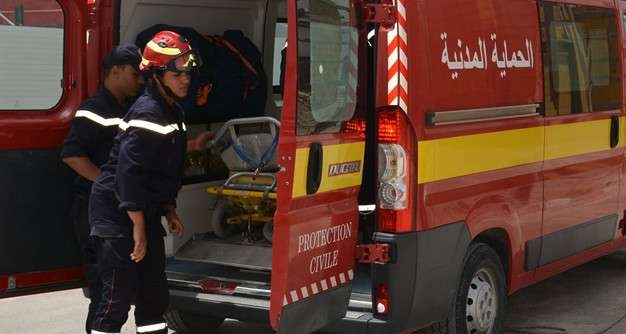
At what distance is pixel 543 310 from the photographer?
697 centimetres

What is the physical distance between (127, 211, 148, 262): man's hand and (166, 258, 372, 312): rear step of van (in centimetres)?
55

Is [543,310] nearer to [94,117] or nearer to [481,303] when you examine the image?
[481,303]

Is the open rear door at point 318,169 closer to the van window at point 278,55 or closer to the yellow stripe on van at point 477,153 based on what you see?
the yellow stripe on van at point 477,153

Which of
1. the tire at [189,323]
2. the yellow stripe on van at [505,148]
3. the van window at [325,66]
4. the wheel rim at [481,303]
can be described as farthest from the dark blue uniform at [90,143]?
the wheel rim at [481,303]

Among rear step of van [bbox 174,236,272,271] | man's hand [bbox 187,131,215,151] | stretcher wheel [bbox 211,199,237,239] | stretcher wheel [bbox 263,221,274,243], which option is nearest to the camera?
rear step of van [bbox 174,236,272,271]

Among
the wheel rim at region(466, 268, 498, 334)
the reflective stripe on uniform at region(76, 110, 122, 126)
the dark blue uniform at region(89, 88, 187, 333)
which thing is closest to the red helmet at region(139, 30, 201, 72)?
the dark blue uniform at region(89, 88, 187, 333)

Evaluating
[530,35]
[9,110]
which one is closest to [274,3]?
[530,35]

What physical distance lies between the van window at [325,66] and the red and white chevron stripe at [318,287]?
2.27ft

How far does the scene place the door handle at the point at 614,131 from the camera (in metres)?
6.72

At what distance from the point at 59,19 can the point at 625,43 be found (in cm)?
402

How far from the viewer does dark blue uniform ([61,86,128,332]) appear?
5.04m

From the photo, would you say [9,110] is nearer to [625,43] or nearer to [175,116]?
[175,116]

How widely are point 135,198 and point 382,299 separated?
124 cm

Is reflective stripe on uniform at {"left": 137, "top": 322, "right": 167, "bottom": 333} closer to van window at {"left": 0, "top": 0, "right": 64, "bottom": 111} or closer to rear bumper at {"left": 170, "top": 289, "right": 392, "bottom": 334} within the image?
rear bumper at {"left": 170, "top": 289, "right": 392, "bottom": 334}
